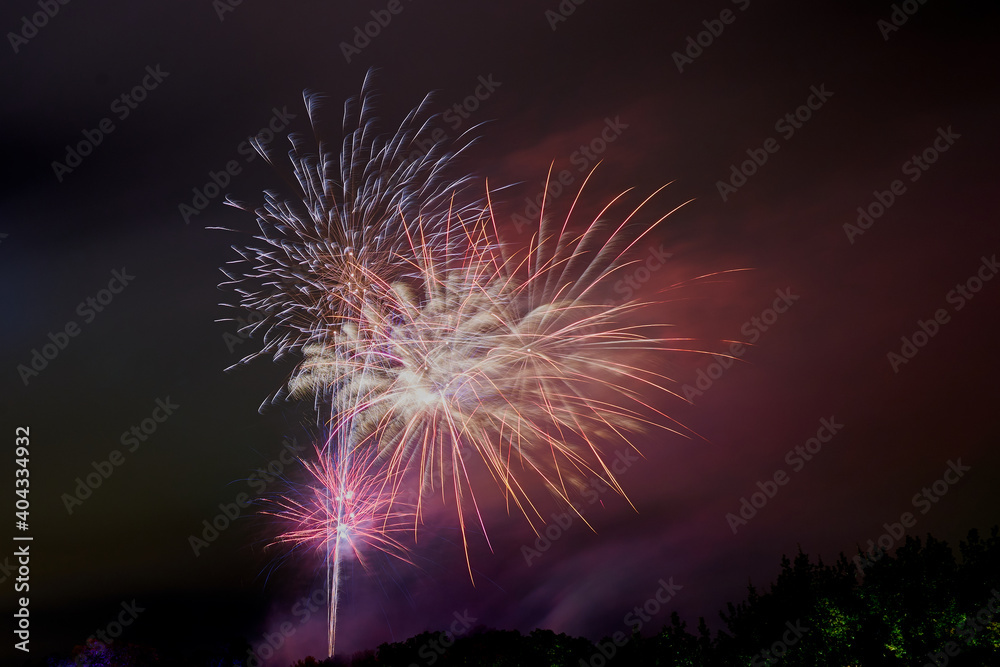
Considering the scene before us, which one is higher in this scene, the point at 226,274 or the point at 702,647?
the point at 226,274

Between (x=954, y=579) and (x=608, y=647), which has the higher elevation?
(x=608, y=647)

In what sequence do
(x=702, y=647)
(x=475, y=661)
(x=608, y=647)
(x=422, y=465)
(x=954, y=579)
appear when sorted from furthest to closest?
(x=475, y=661), (x=608, y=647), (x=702, y=647), (x=954, y=579), (x=422, y=465)

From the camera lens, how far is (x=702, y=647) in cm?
3853

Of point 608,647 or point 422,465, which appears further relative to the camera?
point 608,647

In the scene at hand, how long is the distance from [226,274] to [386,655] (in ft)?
114

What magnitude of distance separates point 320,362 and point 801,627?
25.2 m

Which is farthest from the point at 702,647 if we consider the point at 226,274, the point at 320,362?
the point at 226,274

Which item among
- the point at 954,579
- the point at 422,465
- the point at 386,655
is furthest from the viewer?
the point at 386,655

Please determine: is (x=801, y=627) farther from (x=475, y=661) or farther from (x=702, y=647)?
(x=475, y=661)

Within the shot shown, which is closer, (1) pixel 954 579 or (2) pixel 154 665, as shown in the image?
(1) pixel 954 579

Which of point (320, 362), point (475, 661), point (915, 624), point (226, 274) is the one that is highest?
point (226, 274)

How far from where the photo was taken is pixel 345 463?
26.6m

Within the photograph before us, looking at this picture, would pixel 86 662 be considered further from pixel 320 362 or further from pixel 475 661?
pixel 320 362

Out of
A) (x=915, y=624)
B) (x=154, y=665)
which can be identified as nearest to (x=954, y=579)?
(x=915, y=624)
